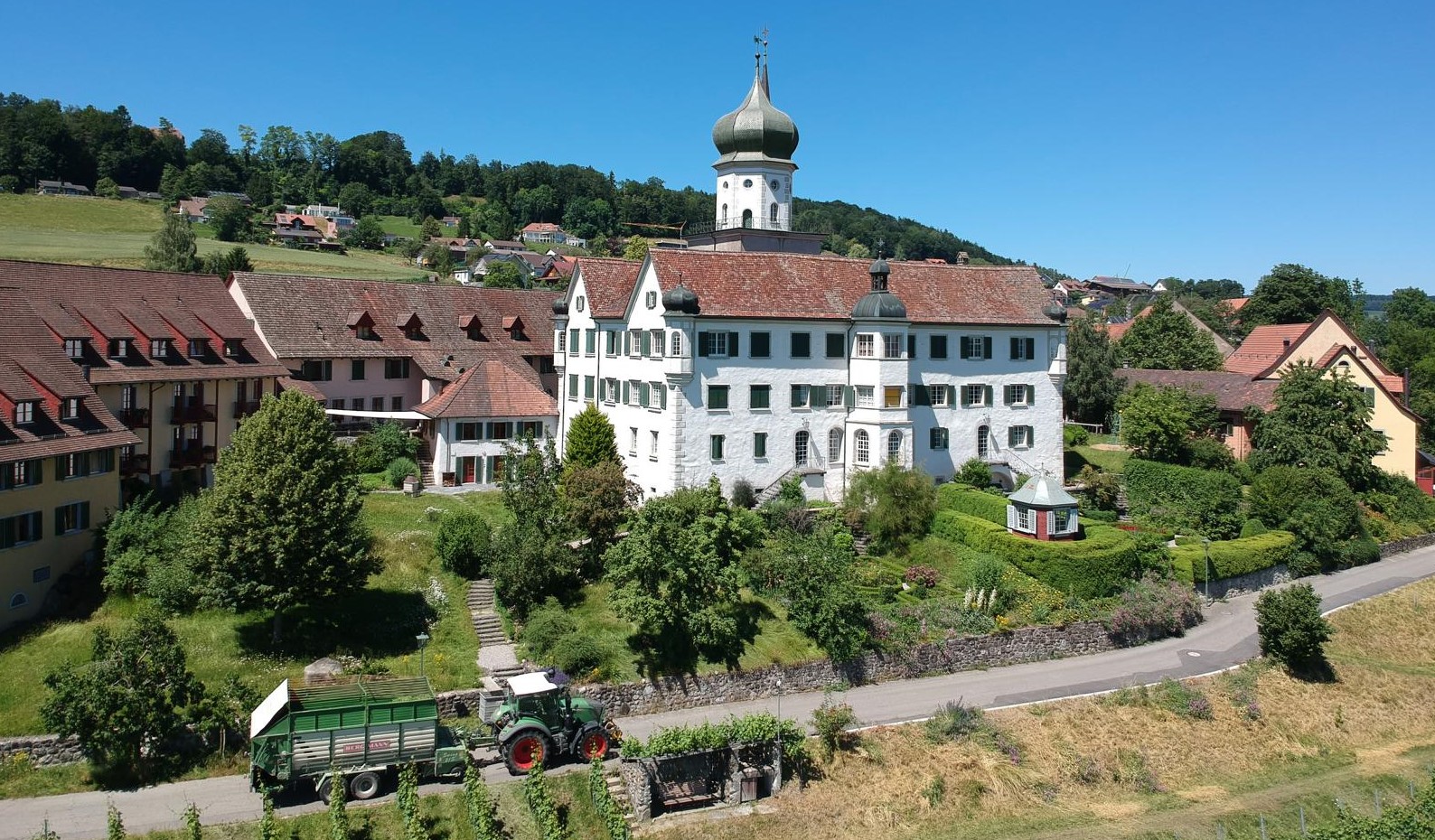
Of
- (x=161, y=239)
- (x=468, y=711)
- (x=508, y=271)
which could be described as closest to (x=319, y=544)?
(x=468, y=711)

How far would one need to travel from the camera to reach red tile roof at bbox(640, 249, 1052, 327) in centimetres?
4950

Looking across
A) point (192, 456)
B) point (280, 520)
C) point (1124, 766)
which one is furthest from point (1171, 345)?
point (280, 520)

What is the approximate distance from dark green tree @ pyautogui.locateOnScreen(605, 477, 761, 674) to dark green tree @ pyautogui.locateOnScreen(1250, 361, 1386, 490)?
3609cm

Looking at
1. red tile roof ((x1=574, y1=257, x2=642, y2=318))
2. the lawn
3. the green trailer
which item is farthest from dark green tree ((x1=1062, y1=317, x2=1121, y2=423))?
the green trailer

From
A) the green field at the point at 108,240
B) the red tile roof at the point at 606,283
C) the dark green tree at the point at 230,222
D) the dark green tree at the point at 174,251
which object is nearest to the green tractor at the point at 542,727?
the red tile roof at the point at 606,283

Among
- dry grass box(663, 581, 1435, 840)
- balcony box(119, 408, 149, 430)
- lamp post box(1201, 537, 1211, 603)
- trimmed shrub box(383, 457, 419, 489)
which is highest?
balcony box(119, 408, 149, 430)

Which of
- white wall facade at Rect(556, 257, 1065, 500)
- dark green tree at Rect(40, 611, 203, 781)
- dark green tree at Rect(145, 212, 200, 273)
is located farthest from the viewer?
dark green tree at Rect(145, 212, 200, 273)

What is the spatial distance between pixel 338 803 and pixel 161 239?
73.1 meters

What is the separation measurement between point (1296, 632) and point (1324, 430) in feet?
70.2

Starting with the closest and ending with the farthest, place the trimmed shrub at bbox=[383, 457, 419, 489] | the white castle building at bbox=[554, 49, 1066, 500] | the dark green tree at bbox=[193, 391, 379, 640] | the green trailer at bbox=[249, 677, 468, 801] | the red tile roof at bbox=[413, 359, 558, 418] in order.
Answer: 1. the green trailer at bbox=[249, 677, 468, 801]
2. the dark green tree at bbox=[193, 391, 379, 640]
3. the white castle building at bbox=[554, 49, 1066, 500]
4. the trimmed shrub at bbox=[383, 457, 419, 489]
5. the red tile roof at bbox=[413, 359, 558, 418]

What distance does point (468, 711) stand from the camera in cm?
3175

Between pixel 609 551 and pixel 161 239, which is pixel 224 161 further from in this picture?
pixel 609 551

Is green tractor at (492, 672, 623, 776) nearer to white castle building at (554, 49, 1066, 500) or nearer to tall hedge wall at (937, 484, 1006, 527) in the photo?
white castle building at (554, 49, 1066, 500)

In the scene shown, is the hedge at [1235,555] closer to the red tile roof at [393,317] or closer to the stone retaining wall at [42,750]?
the red tile roof at [393,317]
